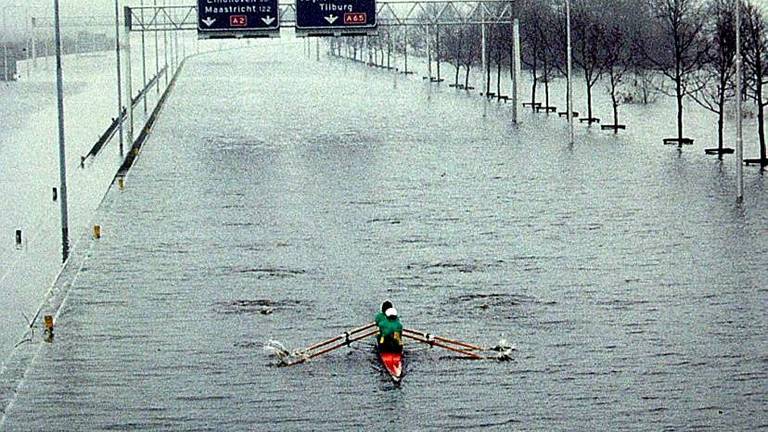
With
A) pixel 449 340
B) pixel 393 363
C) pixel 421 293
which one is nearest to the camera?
pixel 393 363

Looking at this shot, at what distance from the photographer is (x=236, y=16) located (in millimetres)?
59531

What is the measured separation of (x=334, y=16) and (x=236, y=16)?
12.8ft

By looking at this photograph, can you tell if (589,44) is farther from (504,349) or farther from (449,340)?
(504,349)

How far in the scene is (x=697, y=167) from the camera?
46469 millimetres

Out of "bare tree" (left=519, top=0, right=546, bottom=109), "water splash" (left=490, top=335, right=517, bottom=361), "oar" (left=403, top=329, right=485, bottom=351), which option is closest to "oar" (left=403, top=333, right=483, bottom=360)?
"oar" (left=403, top=329, right=485, bottom=351)

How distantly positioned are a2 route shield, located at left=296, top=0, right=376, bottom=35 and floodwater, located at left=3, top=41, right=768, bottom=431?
846cm

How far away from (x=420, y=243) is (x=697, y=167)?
1743 cm

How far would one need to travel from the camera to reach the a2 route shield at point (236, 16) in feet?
194

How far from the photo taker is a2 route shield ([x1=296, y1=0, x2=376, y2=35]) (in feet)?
194

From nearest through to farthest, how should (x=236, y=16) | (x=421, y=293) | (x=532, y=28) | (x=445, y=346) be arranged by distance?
(x=445, y=346) < (x=421, y=293) < (x=236, y=16) < (x=532, y=28)

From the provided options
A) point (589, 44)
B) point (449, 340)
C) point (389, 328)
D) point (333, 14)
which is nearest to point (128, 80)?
point (333, 14)

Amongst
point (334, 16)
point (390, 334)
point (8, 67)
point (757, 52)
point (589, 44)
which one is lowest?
point (390, 334)

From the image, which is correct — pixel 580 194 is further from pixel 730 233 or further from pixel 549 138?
pixel 549 138

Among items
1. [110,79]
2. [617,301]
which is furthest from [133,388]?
[110,79]
